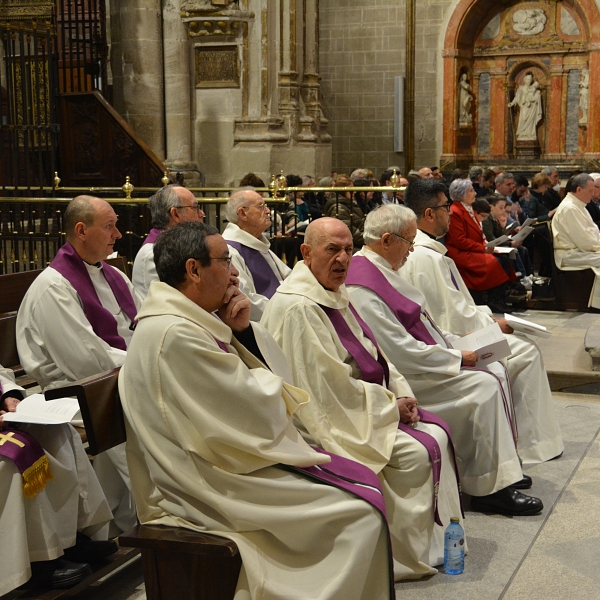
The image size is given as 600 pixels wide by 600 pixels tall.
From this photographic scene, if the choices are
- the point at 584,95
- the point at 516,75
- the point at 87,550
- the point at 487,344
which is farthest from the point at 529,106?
the point at 87,550

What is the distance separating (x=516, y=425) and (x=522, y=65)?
41.8 ft

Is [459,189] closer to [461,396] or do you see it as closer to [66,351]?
[461,396]

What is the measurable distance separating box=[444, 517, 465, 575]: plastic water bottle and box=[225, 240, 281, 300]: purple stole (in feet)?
7.90

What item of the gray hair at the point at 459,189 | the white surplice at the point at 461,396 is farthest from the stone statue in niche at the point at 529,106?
the white surplice at the point at 461,396

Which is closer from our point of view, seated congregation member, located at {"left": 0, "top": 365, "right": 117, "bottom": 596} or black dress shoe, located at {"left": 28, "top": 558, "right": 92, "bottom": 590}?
seated congregation member, located at {"left": 0, "top": 365, "right": 117, "bottom": 596}

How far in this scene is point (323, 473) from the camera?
2.94 metres

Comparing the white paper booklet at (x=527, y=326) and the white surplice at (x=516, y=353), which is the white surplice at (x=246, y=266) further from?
the white paper booklet at (x=527, y=326)

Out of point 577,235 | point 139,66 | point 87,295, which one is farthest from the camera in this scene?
point 139,66

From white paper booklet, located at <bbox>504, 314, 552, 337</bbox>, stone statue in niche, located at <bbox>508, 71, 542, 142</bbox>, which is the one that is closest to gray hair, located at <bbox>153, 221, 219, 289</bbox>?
white paper booklet, located at <bbox>504, 314, 552, 337</bbox>

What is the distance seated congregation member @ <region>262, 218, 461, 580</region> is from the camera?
354 centimetres

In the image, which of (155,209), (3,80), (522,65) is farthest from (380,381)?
(522,65)

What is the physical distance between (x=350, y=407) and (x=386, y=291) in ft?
2.85

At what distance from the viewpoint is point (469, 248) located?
28.0 feet

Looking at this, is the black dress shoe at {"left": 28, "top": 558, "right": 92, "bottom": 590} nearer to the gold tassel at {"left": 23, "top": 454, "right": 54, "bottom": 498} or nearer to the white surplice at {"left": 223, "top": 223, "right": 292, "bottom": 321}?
the gold tassel at {"left": 23, "top": 454, "right": 54, "bottom": 498}
